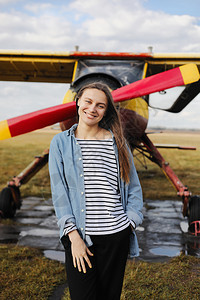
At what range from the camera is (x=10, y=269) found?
303cm

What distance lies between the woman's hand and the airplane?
6.94ft

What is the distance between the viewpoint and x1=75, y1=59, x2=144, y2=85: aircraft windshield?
188 inches

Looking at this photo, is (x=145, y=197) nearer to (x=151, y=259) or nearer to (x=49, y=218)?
(x=49, y=218)

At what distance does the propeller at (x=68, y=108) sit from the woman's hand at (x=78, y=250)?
212cm

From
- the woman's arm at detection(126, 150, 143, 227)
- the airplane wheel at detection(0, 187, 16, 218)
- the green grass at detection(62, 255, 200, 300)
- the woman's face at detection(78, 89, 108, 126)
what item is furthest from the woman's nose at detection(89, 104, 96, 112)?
the airplane wheel at detection(0, 187, 16, 218)

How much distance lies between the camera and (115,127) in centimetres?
169

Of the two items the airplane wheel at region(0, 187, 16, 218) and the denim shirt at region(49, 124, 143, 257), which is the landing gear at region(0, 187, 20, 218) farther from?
the denim shirt at region(49, 124, 143, 257)

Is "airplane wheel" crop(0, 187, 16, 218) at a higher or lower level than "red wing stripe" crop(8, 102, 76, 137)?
lower

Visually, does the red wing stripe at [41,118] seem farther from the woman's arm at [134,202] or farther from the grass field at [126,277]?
the woman's arm at [134,202]

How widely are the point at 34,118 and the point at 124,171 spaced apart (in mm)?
2023

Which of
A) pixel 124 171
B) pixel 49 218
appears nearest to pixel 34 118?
pixel 124 171

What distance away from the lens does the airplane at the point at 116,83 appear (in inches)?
132

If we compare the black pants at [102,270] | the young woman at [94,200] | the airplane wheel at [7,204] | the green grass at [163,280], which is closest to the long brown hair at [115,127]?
the young woman at [94,200]

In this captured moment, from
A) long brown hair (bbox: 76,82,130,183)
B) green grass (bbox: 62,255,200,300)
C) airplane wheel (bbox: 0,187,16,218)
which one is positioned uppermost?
long brown hair (bbox: 76,82,130,183)
